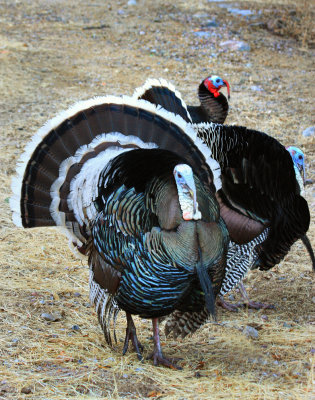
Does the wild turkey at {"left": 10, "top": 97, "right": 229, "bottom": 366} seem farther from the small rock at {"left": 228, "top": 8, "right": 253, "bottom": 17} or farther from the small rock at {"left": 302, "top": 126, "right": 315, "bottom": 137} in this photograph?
the small rock at {"left": 228, "top": 8, "right": 253, "bottom": 17}

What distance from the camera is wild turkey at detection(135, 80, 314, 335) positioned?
13.0 feet

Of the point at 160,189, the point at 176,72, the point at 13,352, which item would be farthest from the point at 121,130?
the point at 176,72

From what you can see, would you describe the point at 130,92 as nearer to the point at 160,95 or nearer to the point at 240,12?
the point at 160,95

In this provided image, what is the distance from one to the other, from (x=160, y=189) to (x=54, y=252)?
2087 millimetres

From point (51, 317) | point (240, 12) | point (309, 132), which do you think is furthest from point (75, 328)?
point (240, 12)

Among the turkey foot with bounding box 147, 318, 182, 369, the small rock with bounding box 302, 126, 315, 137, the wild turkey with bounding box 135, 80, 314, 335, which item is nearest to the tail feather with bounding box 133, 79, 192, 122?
the wild turkey with bounding box 135, 80, 314, 335

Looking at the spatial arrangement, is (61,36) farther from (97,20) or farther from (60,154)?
(60,154)

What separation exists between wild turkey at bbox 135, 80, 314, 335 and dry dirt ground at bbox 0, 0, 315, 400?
49cm

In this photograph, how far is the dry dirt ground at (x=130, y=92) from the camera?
321 cm

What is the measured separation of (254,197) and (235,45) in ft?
24.4

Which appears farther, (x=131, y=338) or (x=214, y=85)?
(x=214, y=85)

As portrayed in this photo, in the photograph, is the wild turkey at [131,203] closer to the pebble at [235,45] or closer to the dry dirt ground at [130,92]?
the dry dirt ground at [130,92]

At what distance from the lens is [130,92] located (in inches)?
343

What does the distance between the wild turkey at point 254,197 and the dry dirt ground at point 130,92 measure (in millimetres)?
492
